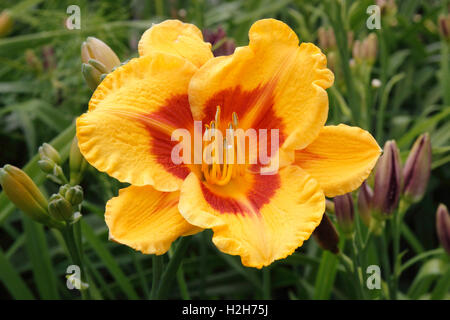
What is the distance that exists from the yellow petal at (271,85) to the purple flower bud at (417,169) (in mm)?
304

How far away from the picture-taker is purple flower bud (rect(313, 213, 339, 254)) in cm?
69

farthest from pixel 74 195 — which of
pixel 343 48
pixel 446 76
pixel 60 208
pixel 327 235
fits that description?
pixel 446 76

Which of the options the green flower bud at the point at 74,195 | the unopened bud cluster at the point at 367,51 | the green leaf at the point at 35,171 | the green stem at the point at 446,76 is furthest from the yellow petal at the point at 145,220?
Answer: the green stem at the point at 446,76

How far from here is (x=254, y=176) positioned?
63 cm

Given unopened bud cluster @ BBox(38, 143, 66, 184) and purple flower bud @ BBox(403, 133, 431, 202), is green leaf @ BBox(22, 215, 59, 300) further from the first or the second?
purple flower bud @ BBox(403, 133, 431, 202)

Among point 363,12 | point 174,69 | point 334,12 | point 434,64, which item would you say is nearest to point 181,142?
point 174,69

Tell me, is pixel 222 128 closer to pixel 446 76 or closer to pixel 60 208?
pixel 60 208

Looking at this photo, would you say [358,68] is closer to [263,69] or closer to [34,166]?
[263,69]

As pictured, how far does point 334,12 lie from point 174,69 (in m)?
0.53

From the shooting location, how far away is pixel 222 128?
63 centimetres

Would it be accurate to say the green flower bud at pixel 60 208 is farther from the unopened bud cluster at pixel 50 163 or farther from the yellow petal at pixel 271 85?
the yellow petal at pixel 271 85

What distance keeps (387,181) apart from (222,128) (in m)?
0.28

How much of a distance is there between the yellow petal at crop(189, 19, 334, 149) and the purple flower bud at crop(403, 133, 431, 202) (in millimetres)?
304

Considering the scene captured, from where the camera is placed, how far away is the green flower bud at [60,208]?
24.2 inches
